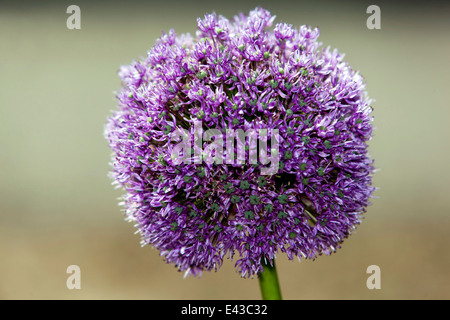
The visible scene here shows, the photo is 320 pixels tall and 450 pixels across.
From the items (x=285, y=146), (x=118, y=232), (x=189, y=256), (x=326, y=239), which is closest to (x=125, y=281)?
(x=118, y=232)

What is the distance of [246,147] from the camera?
6.21 ft

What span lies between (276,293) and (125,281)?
12.7 ft

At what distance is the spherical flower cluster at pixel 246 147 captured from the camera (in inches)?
77.4

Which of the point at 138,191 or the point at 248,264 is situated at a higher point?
the point at 138,191

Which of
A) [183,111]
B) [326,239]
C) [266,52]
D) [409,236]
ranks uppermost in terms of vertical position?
[266,52]

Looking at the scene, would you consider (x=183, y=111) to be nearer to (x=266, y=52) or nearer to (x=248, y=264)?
(x=266, y=52)

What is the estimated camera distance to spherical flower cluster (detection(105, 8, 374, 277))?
6.45 feet

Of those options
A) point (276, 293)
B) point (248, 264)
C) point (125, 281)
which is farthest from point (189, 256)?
point (125, 281)

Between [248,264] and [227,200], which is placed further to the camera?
[248,264]

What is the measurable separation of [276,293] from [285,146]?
94 cm

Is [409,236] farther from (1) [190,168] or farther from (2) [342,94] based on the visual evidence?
(1) [190,168]

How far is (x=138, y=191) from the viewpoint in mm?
2225

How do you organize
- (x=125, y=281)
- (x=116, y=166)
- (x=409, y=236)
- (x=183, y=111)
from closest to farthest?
(x=183, y=111)
(x=116, y=166)
(x=125, y=281)
(x=409, y=236)

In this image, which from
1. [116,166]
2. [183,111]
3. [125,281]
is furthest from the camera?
[125,281]
